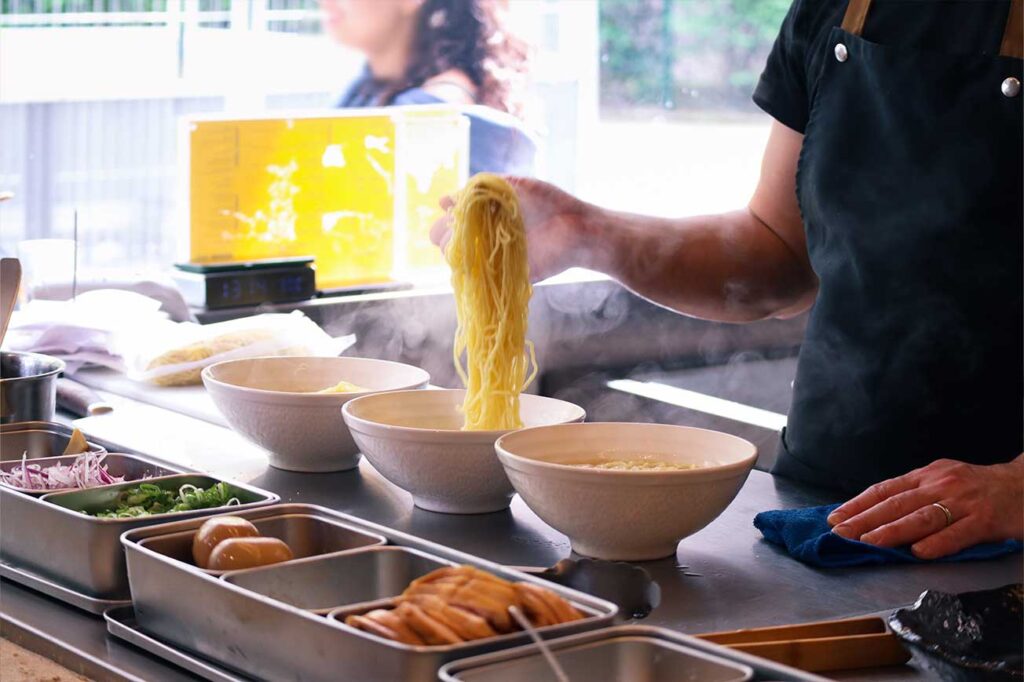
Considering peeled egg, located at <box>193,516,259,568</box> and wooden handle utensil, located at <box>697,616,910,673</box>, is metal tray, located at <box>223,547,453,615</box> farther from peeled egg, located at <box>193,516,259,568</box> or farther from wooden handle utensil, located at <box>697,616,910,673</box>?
wooden handle utensil, located at <box>697,616,910,673</box>

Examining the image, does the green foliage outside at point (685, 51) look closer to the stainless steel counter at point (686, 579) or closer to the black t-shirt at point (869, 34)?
the black t-shirt at point (869, 34)

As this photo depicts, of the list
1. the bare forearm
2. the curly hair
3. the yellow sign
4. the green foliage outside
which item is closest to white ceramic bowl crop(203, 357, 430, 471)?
the bare forearm

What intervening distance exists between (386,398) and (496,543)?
0.31m

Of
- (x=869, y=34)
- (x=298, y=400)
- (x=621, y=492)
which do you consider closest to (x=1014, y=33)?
(x=869, y=34)

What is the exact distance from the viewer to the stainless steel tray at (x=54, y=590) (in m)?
1.33

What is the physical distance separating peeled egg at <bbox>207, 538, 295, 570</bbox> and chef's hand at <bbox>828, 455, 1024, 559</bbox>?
25.5 inches

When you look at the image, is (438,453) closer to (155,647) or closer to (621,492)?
(621,492)

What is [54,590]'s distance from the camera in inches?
54.2

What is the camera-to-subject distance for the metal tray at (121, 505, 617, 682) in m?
1.02

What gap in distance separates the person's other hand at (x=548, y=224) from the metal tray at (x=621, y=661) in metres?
1.08

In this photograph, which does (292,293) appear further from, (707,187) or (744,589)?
(707,187)

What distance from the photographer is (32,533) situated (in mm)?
1436

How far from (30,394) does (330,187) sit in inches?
69.4

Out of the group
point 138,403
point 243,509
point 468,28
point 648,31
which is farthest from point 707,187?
point 243,509
